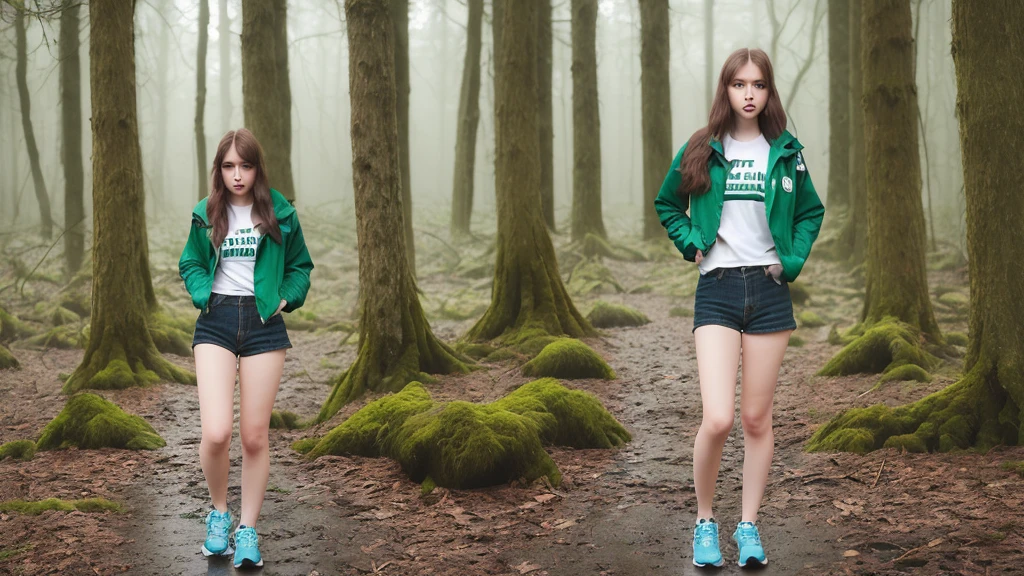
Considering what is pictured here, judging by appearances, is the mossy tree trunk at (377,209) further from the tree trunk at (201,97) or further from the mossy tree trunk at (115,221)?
the tree trunk at (201,97)

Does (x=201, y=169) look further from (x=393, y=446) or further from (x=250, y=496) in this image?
(x=250, y=496)

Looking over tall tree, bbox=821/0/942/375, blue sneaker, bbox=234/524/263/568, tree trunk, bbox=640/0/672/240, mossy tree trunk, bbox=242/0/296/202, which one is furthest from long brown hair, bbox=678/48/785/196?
tree trunk, bbox=640/0/672/240

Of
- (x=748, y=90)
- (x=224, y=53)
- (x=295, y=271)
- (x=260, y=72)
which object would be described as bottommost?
(x=295, y=271)

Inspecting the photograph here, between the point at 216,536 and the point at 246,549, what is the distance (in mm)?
263

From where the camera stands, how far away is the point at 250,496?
13.7ft

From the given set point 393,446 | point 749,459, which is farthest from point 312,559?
point 749,459

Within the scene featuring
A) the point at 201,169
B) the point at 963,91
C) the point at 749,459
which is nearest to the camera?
the point at 749,459

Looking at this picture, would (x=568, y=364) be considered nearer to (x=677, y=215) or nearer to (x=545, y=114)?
(x=677, y=215)

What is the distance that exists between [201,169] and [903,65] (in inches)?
506

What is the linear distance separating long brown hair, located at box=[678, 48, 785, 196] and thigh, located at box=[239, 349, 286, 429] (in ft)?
6.79

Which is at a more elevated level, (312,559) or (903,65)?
(903,65)

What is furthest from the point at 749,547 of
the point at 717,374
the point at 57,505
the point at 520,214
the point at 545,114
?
the point at 545,114

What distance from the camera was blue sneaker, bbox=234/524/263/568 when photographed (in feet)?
13.3

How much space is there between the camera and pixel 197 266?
161 inches
